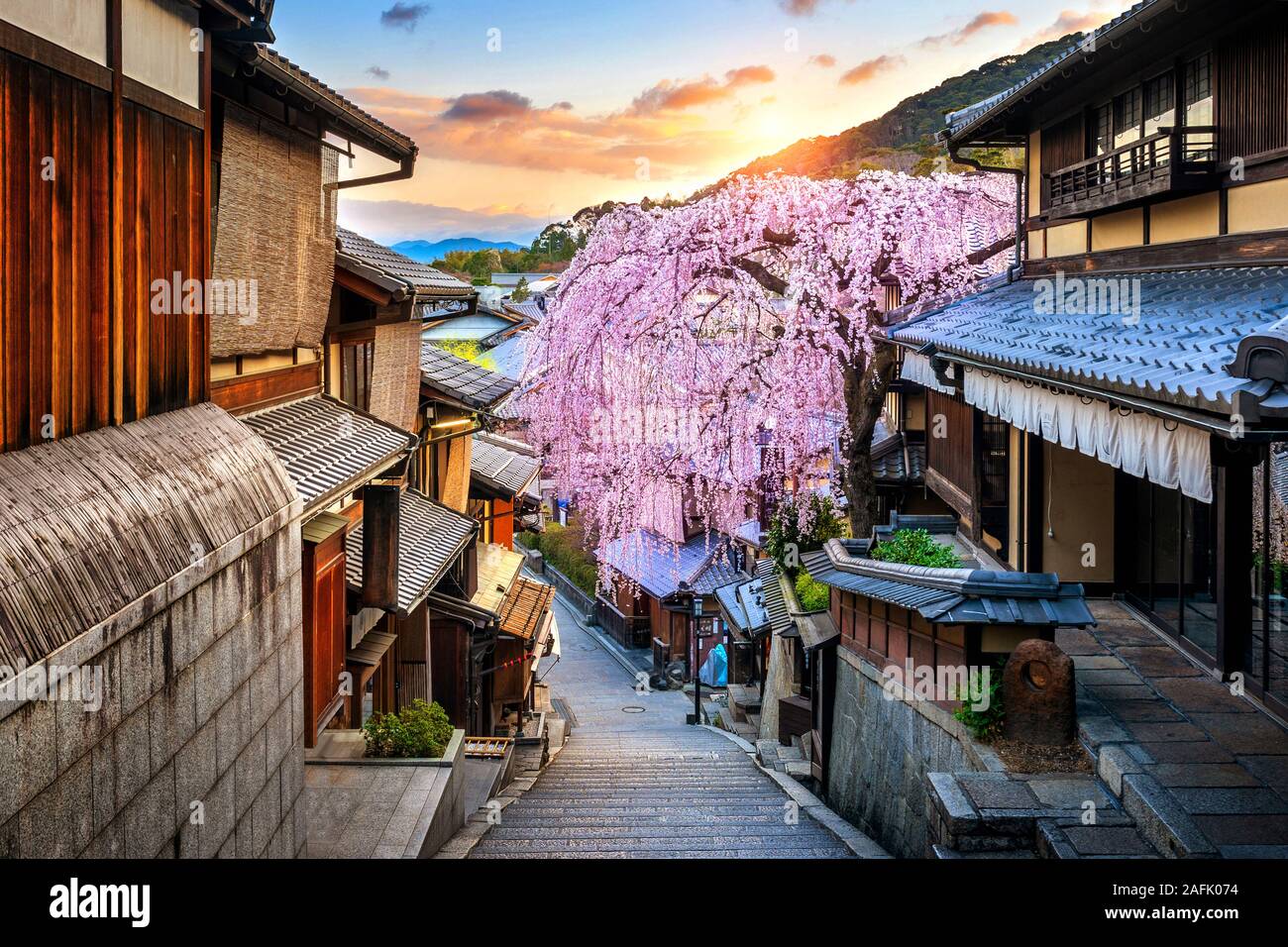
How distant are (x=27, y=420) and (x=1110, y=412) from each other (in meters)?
8.12

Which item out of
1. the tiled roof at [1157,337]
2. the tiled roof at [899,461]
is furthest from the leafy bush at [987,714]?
the tiled roof at [899,461]

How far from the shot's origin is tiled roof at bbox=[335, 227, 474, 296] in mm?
14634

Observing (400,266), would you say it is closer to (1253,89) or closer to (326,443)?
(326,443)

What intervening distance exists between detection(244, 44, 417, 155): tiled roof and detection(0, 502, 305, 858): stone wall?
3554 mm

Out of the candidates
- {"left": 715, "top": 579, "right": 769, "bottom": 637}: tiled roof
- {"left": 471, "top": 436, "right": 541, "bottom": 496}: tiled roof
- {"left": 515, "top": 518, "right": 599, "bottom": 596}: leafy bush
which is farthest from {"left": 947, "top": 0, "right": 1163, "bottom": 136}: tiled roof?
{"left": 515, "top": 518, "right": 599, "bottom": 596}: leafy bush

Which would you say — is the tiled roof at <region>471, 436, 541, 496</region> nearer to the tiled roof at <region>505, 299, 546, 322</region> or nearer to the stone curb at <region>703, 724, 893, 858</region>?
the stone curb at <region>703, 724, 893, 858</region>

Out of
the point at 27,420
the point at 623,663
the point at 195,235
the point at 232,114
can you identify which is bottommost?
the point at 623,663

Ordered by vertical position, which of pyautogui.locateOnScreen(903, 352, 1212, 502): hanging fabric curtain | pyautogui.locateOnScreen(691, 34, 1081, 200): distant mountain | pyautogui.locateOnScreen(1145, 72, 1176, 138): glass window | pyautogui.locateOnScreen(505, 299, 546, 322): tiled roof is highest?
pyautogui.locateOnScreen(691, 34, 1081, 200): distant mountain

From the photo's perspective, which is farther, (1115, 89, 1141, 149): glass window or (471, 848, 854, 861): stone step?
(1115, 89, 1141, 149): glass window

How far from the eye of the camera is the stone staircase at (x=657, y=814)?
1152 centimetres
